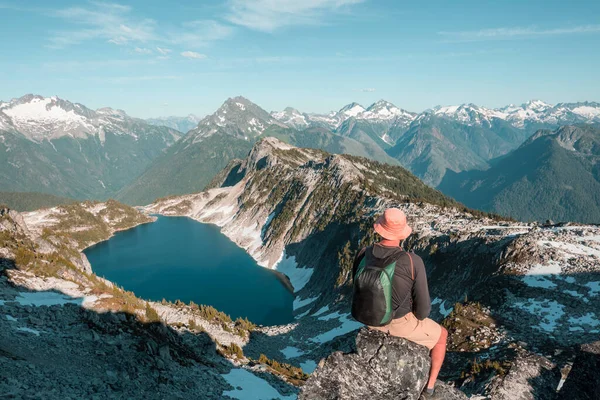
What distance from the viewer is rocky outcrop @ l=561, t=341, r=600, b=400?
45.3 ft

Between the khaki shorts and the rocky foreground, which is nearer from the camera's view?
the khaki shorts

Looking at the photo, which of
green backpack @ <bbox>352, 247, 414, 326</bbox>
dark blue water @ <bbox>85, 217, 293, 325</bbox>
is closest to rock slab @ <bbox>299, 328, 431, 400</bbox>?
green backpack @ <bbox>352, 247, 414, 326</bbox>

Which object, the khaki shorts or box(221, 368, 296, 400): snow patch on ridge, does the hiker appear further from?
box(221, 368, 296, 400): snow patch on ridge

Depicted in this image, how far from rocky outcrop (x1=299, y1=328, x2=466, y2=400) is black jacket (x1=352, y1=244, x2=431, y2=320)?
4.44 feet

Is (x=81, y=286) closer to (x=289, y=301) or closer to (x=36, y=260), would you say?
(x=36, y=260)

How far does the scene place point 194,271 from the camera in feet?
386

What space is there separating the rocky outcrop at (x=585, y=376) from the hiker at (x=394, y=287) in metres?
9.64

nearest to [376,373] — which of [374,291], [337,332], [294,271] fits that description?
[374,291]

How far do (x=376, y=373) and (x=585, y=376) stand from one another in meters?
10.6

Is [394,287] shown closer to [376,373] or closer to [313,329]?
[376,373]

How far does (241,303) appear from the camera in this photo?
300ft

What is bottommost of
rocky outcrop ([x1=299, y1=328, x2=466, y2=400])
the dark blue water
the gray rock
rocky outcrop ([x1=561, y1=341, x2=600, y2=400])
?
the dark blue water

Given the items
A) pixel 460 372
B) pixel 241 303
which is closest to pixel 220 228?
pixel 241 303

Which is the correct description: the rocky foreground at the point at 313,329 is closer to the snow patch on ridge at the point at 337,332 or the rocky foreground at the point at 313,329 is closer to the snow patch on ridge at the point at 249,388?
the snow patch on ridge at the point at 249,388
